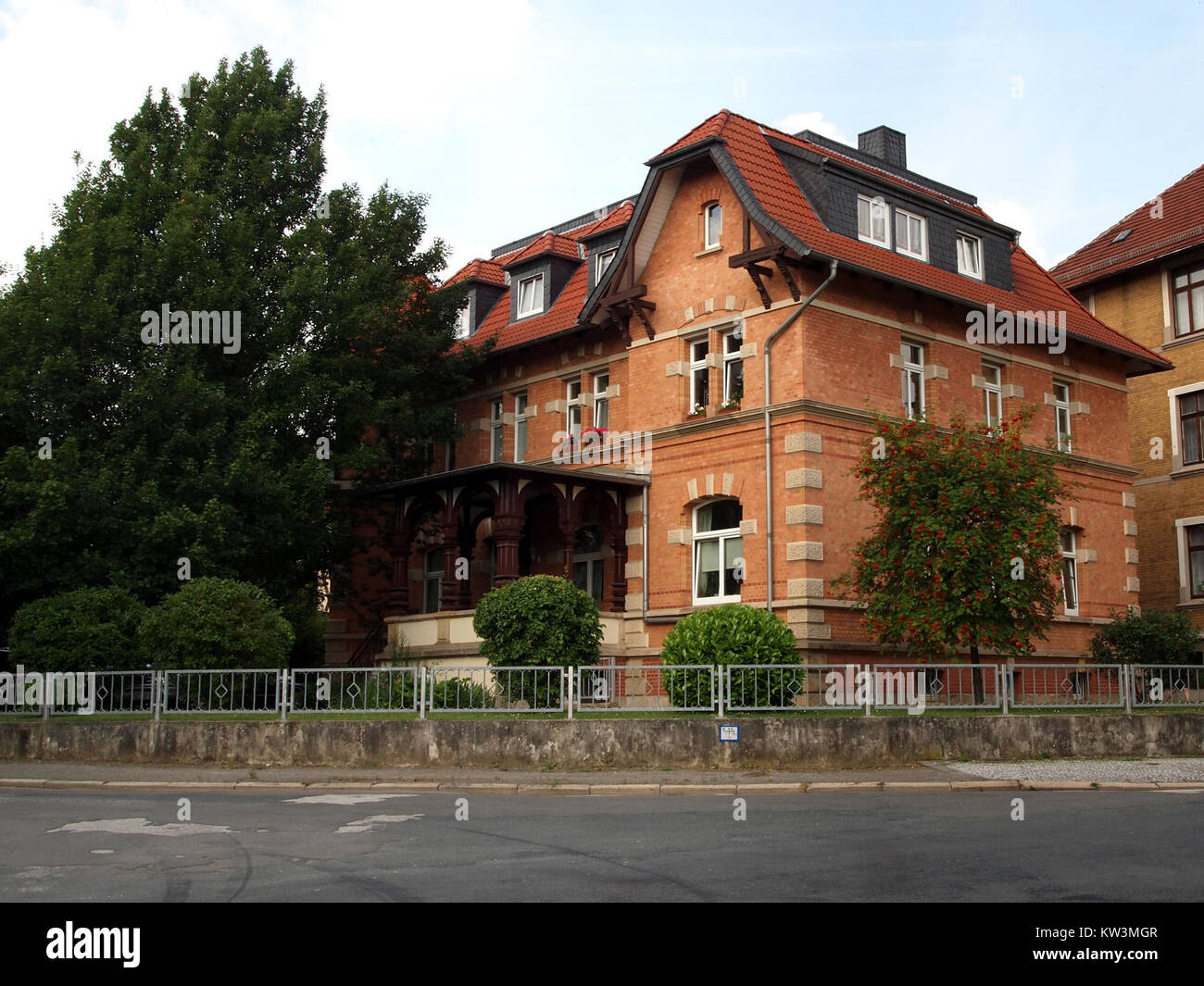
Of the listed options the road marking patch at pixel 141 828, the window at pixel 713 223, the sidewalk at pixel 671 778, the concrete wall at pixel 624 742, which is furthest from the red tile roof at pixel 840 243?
the road marking patch at pixel 141 828

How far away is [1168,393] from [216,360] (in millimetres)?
23043

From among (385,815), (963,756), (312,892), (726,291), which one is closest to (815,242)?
(726,291)

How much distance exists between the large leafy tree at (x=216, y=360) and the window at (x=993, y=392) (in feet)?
38.5

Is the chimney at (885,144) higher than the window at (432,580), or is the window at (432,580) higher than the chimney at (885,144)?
the chimney at (885,144)

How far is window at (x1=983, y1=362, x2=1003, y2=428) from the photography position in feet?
89.2

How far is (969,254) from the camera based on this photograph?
28047 mm

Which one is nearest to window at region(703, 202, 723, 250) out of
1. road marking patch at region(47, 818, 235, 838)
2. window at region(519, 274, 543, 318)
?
window at region(519, 274, 543, 318)

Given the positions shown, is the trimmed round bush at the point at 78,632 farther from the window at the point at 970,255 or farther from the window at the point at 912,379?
the window at the point at 970,255

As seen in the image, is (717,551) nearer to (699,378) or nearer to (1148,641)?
(699,378)

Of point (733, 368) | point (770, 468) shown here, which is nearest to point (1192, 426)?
point (733, 368)

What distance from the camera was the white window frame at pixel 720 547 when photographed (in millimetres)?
24391

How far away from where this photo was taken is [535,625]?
67.9ft
